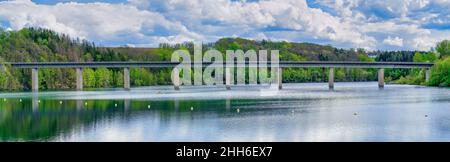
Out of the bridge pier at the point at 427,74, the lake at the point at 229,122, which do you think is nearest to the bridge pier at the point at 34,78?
A: the lake at the point at 229,122

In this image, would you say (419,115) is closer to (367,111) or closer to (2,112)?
(367,111)

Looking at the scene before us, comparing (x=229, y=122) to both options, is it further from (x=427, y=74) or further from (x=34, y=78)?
(x=427, y=74)

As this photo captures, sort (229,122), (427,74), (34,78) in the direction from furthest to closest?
(427,74) → (34,78) → (229,122)

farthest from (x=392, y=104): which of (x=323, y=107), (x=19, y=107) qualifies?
(x=19, y=107)

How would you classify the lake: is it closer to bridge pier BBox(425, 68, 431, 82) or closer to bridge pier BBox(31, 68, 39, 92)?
bridge pier BBox(31, 68, 39, 92)

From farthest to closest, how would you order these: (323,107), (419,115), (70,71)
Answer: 1. (70,71)
2. (323,107)
3. (419,115)

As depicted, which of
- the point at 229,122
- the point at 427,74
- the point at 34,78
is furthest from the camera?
the point at 427,74

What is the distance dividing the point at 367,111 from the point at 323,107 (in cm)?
711

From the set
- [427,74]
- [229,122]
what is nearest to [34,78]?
[427,74]

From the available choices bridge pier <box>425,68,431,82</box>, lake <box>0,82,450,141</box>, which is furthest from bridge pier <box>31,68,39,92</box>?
bridge pier <box>425,68,431,82</box>

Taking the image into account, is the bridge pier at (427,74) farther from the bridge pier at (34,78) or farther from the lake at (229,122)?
the bridge pier at (34,78)

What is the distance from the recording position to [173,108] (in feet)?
235

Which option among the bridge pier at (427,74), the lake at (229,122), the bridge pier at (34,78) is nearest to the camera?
the lake at (229,122)

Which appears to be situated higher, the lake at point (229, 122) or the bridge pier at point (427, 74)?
the bridge pier at point (427, 74)
